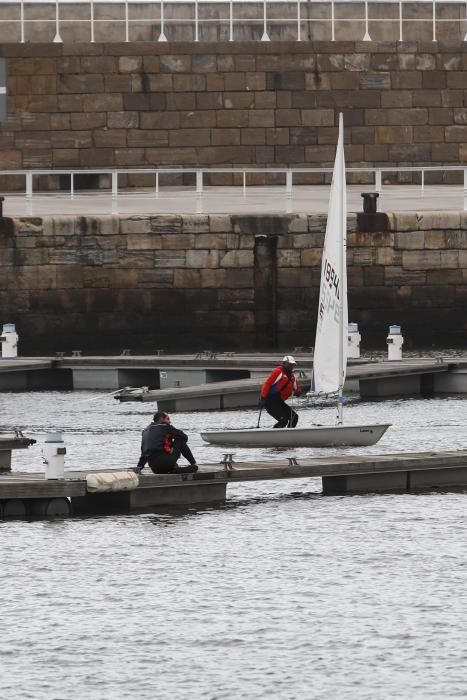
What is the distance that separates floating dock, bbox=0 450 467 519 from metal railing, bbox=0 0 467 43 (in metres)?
25.0

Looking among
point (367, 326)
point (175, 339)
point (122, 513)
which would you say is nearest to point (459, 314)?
point (367, 326)

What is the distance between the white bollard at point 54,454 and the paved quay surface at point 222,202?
20205 mm

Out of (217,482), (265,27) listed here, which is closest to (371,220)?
(265,27)

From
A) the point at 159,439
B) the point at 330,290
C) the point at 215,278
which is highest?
the point at 330,290

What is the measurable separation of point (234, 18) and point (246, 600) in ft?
104

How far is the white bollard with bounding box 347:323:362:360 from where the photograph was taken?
41.1 m

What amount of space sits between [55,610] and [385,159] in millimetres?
31049

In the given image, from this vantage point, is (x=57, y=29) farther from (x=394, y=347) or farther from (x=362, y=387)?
(x=362, y=387)

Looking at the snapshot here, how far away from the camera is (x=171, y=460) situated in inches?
1011

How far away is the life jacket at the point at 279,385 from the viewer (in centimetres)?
3117

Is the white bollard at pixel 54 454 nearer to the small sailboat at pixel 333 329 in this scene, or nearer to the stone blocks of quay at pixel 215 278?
the small sailboat at pixel 333 329

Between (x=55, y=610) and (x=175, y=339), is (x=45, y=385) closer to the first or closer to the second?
(x=175, y=339)

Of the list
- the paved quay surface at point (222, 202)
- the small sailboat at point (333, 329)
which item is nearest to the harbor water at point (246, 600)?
the small sailboat at point (333, 329)

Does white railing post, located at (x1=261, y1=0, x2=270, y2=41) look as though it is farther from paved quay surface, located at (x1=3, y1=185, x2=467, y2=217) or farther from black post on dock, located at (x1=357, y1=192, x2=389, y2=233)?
black post on dock, located at (x1=357, y1=192, x2=389, y2=233)
